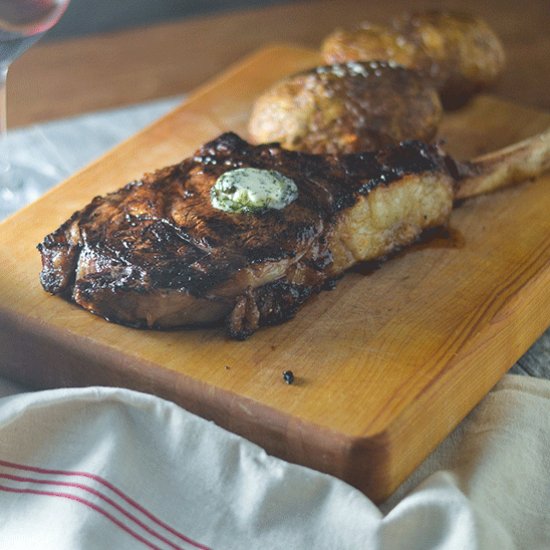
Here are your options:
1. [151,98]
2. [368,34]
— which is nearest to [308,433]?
[368,34]

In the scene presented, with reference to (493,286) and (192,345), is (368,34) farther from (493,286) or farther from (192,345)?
(192,345)

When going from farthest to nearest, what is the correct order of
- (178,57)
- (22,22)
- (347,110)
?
(178,57) → (347,110) → (22,22)

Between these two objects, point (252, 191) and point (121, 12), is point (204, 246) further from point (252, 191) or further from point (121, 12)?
point (121, 12)

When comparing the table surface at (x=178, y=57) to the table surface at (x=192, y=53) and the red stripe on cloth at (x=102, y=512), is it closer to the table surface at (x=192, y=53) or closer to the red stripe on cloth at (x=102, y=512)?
the table surface at (x=192, y=53)

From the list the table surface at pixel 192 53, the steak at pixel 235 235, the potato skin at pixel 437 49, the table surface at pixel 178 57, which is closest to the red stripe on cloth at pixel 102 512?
the steak at pixel 235 235

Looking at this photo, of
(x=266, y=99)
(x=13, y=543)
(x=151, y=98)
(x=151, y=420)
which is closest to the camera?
(x=13, y=543)

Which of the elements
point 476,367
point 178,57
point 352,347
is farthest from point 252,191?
point 178,57
